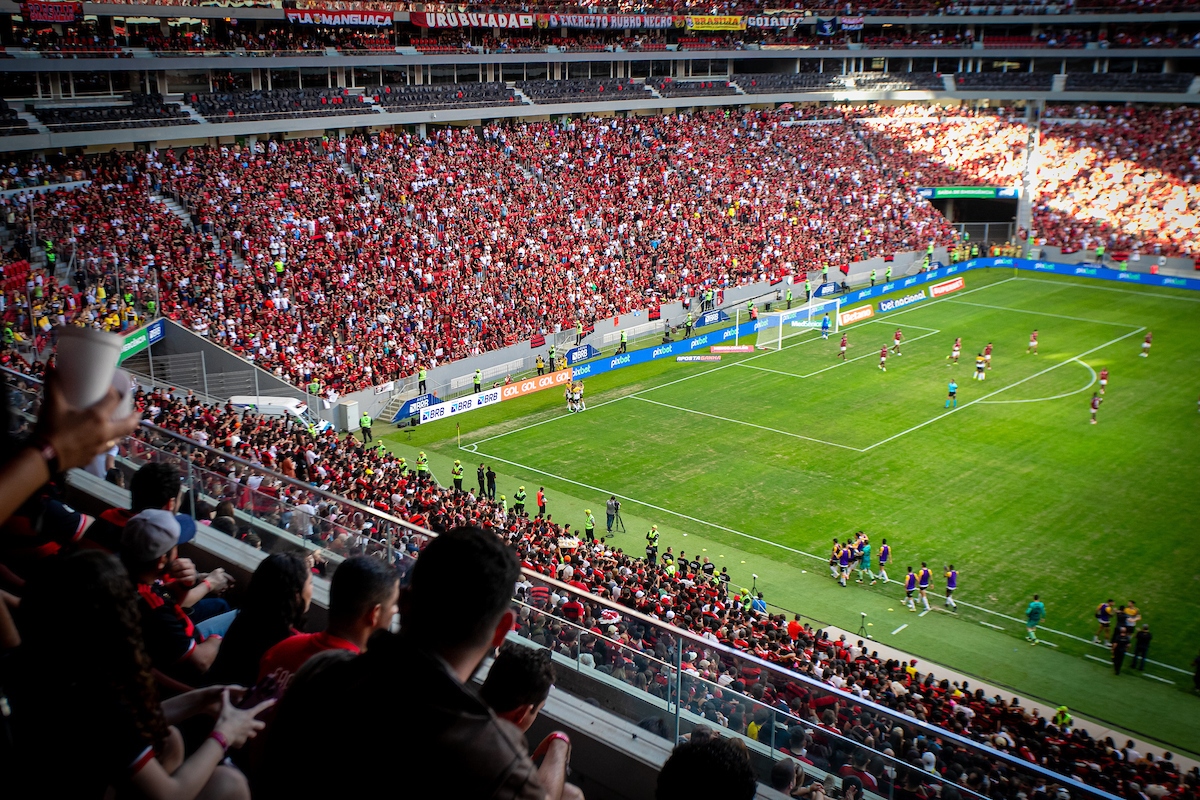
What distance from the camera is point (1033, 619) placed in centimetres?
2267

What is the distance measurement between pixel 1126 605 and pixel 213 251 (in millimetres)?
31104

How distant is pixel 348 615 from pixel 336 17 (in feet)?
169

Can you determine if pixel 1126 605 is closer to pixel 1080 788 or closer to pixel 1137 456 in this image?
pixel 1137 456

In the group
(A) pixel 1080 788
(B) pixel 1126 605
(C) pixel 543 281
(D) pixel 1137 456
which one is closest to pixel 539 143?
(C) pixel 543 281

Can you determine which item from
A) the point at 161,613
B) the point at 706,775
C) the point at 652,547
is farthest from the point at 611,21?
the point at 706,775

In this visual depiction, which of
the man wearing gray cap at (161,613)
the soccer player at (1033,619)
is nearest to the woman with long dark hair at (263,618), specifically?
the man wearing gray cap at (161,613)

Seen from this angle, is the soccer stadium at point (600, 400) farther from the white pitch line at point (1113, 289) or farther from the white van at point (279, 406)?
the white pitch line at point (1113, 289)

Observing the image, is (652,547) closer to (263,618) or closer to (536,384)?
(536,384)

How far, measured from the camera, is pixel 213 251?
3703 centimetres

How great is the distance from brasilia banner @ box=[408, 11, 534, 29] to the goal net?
23.0 metres

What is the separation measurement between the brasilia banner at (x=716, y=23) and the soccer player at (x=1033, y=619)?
55.0 m

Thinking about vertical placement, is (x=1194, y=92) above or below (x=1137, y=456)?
above

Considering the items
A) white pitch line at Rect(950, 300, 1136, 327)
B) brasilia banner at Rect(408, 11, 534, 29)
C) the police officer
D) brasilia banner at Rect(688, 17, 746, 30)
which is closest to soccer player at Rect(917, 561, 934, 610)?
the police officer

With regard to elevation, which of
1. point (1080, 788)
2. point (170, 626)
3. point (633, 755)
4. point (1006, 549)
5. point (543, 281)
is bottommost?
point (1006, 549)
